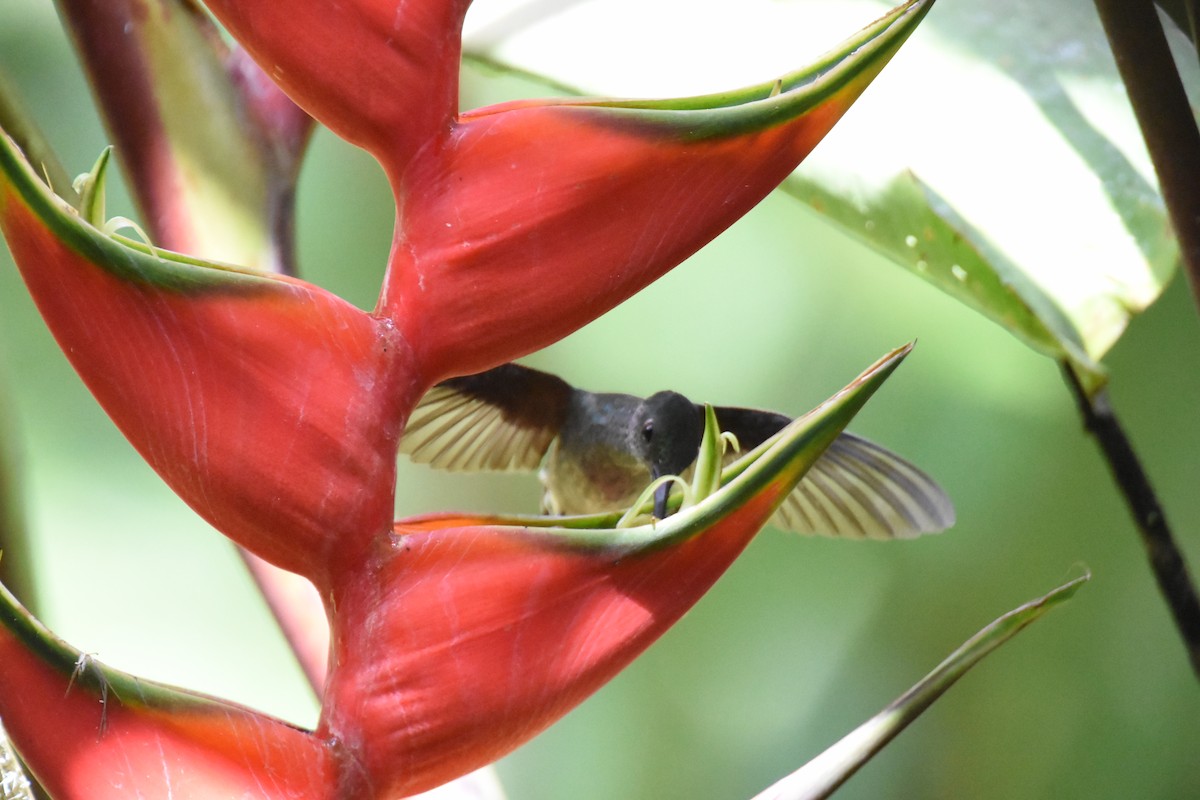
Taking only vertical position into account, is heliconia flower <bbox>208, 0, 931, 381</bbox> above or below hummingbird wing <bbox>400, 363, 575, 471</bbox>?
below

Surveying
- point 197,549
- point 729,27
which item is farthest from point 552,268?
point 197,549

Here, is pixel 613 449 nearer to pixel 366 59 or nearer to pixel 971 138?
pixel 971 138

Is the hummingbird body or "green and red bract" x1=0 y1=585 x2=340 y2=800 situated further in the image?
the hummingbird body

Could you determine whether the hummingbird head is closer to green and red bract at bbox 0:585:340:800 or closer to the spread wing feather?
the spread wing feather

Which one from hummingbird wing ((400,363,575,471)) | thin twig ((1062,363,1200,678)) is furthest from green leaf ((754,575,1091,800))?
hummingbird wing ((400,363,575,471))

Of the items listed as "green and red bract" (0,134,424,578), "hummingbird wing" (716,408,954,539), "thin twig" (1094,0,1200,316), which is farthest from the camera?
"hummingbird wing" (716,408,954,539)

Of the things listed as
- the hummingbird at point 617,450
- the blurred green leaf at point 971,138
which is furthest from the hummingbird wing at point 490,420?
the blurred green leaf at point 971,138

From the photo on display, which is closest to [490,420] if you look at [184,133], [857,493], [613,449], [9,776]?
[613,449]
